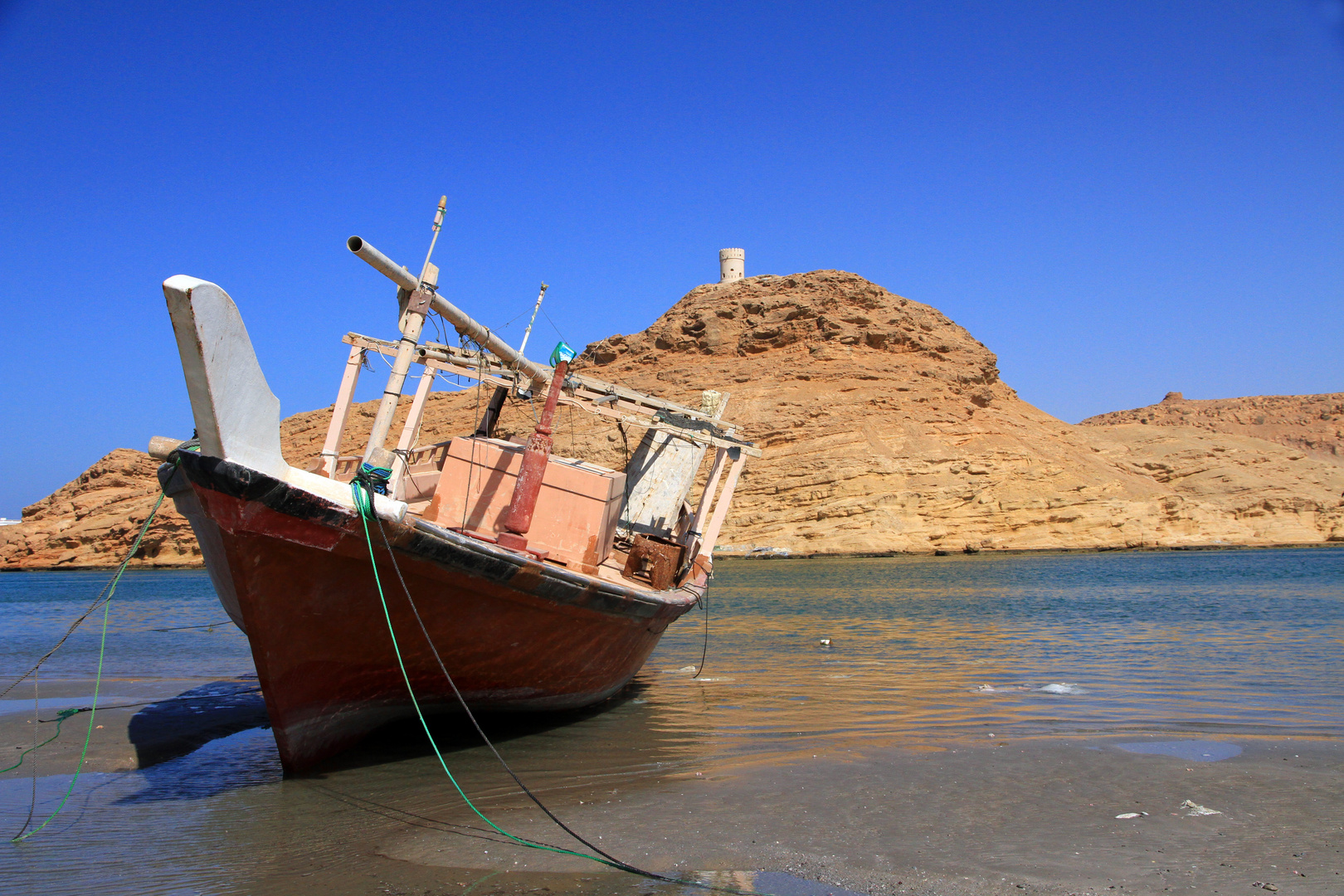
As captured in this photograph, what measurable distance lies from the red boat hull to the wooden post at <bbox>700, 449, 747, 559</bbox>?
346cm

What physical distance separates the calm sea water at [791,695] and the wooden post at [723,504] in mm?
1701

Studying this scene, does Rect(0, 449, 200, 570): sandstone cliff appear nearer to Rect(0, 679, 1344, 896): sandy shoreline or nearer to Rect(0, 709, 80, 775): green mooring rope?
Rect(0, 709, 80, 775): green mooring rope

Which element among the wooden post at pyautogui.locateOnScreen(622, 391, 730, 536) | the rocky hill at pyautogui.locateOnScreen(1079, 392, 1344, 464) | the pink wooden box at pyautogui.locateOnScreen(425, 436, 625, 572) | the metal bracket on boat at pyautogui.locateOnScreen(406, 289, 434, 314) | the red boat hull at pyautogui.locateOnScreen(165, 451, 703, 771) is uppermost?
the rocky hill at pyautogui.locateOnScreen(1079, 392, 1344, 464)

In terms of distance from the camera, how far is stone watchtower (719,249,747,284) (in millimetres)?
77312

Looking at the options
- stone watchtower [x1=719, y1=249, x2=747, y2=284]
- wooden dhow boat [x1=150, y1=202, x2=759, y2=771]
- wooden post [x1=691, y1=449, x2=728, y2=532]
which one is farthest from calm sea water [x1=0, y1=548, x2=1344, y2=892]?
stone watchtower [x1=719, y1=249, x2=747, y2=284]

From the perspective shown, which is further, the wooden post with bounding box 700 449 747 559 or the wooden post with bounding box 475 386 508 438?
the wooden post with bounding box 475 386 508 438

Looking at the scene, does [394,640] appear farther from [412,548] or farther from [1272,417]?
[1272,417]

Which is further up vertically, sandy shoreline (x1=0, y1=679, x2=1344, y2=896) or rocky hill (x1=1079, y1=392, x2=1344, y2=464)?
rocky hill (x1=1079, y1=392, x2=1344, y2=464)

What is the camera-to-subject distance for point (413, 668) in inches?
260

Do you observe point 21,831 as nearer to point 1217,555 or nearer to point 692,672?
point 692,672

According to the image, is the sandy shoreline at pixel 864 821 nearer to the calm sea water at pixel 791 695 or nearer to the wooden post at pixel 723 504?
the calm sea water at pixel 791 695

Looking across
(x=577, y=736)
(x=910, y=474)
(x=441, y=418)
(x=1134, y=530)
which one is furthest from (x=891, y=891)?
(x=441, y=418)

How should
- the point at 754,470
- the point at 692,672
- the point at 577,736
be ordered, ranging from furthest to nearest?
the point at 754,470 < the point at 692,672 < the point at 577,736

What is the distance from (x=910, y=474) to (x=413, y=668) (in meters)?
40.8
